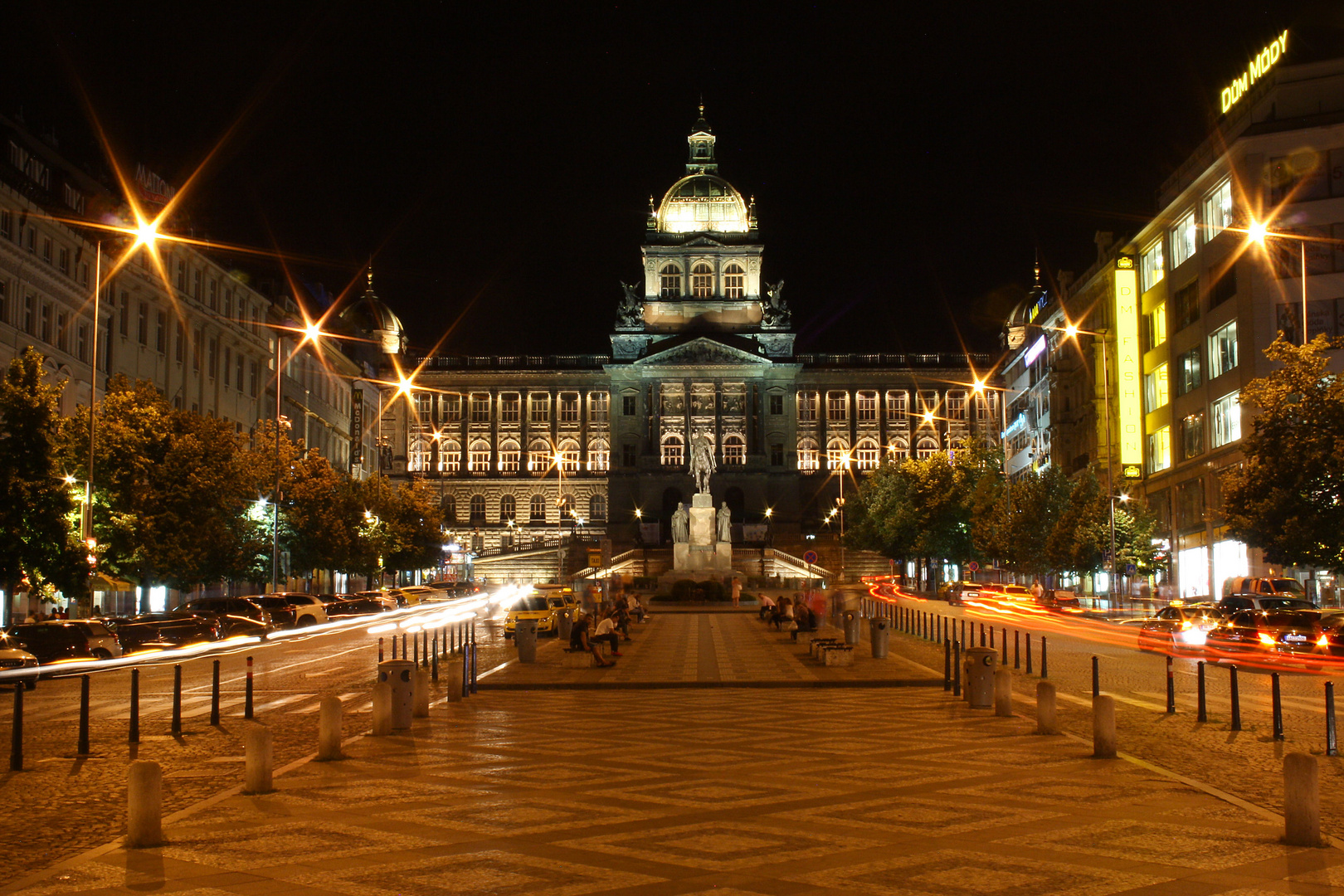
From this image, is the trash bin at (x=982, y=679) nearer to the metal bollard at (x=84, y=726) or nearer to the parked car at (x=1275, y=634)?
the parked car at (x=1275, y=634)

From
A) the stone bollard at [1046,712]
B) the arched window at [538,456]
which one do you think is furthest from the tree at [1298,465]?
the arched window at [538,456]

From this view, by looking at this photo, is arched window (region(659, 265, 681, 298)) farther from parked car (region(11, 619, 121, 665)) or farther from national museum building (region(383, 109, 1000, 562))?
parked car (region(11, 619, 121, 665))

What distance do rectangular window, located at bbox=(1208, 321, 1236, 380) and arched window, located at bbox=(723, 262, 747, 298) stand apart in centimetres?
7450

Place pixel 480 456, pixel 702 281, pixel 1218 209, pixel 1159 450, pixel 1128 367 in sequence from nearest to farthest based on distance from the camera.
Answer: pixel 1218 209 < pixel 1159 450 < pixel 1128 367 < pixel 702 281 < pixel 480 456

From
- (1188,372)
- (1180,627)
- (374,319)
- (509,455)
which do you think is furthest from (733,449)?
(1180,627)

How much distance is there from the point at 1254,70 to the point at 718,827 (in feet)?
202

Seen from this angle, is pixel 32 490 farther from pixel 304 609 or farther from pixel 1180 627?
pixel 1180 627

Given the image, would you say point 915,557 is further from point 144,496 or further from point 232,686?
point 232,686

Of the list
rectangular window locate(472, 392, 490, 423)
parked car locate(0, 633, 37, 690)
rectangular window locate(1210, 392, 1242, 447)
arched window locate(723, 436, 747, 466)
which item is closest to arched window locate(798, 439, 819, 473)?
arched window locate(723, 436, 747, 466)

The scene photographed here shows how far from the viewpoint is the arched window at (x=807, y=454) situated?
5349 inches

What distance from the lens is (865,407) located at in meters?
137

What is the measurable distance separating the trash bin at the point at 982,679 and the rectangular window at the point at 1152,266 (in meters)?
55.9

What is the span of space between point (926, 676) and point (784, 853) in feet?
54.9

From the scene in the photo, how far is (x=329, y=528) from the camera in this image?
68500mm
